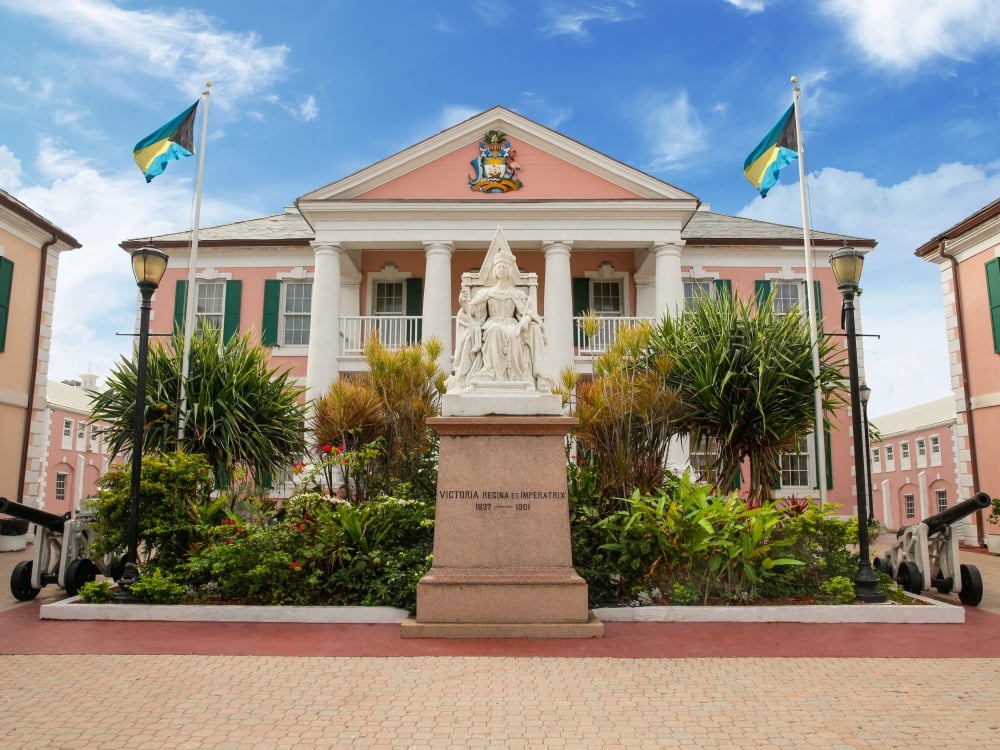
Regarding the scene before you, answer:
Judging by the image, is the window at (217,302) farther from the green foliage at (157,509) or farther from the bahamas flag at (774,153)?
the bahamas flag at (774,153)

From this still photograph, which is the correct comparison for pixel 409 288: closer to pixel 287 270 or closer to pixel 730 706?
pixel 287 270

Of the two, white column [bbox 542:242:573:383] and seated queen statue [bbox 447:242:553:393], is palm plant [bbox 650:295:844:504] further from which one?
white column [bbox 542:242:573:383]

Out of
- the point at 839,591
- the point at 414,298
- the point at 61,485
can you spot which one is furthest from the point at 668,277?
the point at 61,485

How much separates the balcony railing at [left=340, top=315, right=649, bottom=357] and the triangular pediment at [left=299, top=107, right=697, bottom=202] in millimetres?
2968

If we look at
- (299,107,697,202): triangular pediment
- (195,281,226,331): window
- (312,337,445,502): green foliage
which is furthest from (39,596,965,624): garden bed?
(195,281,226,331): window

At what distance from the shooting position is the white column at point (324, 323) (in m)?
17.7

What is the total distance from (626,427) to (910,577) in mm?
3756

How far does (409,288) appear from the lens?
2097 centimetres

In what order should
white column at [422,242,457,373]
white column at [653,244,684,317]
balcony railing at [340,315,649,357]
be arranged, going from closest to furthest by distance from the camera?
1. white column at [422,242,457,373]
2. white column at [653,244,684,317]
3. balcony railing at [340,315,649,357]

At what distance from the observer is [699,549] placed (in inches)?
309

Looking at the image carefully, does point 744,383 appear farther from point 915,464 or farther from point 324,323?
point 915,464

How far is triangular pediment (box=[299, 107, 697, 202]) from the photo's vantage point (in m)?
18.7

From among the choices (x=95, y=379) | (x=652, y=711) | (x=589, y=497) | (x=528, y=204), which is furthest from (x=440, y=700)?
(x=95, y=379)

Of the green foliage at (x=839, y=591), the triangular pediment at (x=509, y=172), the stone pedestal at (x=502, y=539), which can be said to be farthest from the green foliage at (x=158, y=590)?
the triangular pediment at (x=509, y=172)
